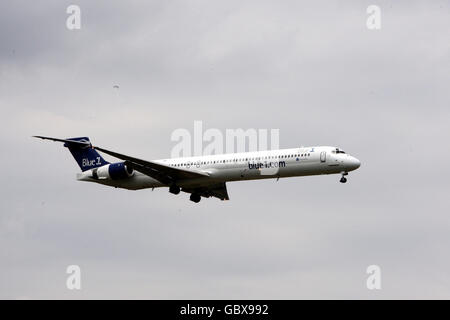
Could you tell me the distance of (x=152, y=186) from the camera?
284 ft

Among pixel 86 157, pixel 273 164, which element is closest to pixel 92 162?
pixel 86 157

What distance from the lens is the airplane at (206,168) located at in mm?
79000

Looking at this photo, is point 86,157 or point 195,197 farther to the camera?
point 86,157

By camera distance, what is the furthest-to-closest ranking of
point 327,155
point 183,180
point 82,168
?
point 82,168
point 183,180
point 327,155

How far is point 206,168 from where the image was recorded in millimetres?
83000

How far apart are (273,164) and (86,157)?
817 inches

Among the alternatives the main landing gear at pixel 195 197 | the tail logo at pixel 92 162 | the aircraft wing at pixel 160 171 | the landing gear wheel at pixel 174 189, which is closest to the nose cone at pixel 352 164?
the aircraft wing at pixel 160 171

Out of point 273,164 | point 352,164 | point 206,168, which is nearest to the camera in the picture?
point 352,164

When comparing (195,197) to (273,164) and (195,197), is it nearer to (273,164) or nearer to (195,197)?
(195,197)

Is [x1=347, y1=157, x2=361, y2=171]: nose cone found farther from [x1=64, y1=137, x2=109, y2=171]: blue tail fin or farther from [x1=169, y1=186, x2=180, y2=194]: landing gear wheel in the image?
[x1=64, y1=137, x2=109, y2=171]: blue tail fin
